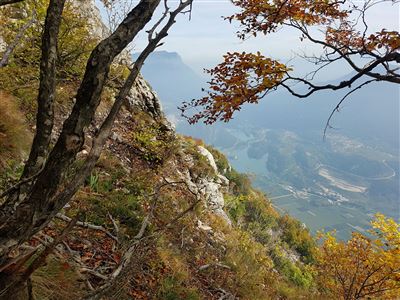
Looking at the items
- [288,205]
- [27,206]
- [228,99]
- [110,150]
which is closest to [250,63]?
[228,99]

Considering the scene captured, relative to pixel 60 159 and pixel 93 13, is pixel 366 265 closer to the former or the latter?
pixel 60 159

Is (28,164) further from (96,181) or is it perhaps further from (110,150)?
(110,150)

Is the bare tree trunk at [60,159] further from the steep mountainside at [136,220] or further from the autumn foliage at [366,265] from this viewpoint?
the autumn foliage at [366,265]

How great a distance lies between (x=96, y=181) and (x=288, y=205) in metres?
164

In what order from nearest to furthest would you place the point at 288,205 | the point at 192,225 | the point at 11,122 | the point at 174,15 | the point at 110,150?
the point at 174,15 < the point at 11,122 < the point at 192,225 < the point at 110,150 < the point at 288,205

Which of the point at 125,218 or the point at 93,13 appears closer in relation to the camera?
the point at 125,218

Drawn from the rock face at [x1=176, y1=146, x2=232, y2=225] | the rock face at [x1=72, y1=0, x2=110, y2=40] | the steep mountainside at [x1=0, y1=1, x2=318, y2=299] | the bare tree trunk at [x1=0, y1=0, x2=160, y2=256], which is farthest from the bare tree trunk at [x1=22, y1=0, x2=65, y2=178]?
the rock face at [x1=72, y1=0, x2=110, y2=40]

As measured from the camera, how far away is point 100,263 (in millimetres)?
4223

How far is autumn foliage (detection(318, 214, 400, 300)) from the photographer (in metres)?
6.96

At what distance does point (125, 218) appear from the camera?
5.90 metres

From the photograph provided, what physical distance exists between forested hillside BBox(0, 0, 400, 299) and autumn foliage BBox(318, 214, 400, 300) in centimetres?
4

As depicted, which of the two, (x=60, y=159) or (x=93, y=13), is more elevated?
(x=93, y=13)

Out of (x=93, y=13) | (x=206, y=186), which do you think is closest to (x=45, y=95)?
(x=206, y=186)

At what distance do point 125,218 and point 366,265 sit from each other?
19.7 feet
